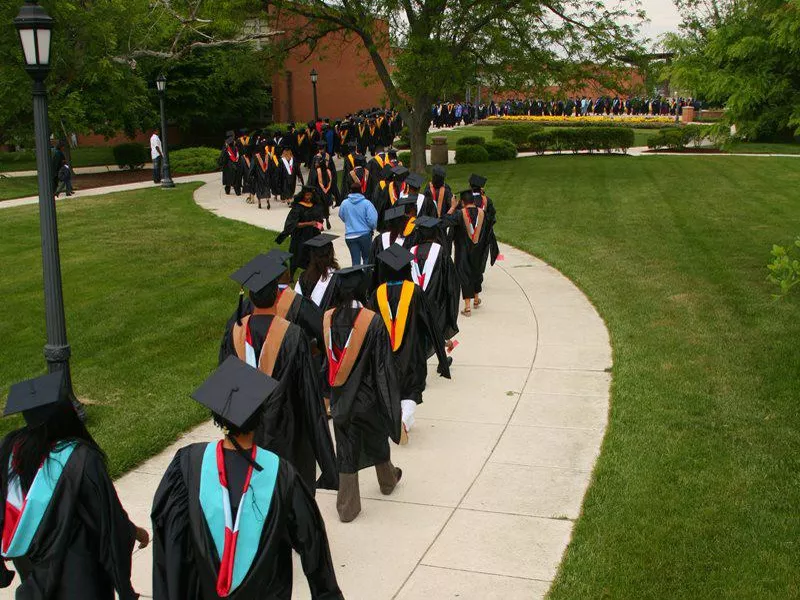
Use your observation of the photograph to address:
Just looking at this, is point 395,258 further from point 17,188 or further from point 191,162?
point 191,162

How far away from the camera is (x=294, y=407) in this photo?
517cm

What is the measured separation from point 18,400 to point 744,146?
34.5 m

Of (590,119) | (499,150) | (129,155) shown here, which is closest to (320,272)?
(499,150)

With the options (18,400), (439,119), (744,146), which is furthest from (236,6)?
(439,119)

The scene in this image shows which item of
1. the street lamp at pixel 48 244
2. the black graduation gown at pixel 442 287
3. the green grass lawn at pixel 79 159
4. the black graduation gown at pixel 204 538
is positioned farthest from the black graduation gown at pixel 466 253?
the green grass lawn at pixel 79 159

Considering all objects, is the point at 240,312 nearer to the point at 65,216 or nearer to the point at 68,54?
the point at 68,54

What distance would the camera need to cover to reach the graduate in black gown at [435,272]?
8.34 meters

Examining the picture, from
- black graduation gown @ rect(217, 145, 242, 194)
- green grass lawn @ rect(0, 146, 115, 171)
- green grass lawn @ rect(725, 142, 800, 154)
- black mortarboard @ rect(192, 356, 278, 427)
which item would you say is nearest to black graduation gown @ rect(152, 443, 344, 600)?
black mortarboard @ rect(192, 356, 278, 427)

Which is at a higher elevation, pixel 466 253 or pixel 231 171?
pixel 231 171

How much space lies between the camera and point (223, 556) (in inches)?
132

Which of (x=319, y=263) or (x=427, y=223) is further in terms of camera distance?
(x=427, y=223)

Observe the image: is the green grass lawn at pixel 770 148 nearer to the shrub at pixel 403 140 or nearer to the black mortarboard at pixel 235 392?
the shrub at pixel 403 140

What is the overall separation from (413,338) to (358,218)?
5.31m

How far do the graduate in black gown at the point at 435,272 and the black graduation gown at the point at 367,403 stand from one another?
8.11 feet
